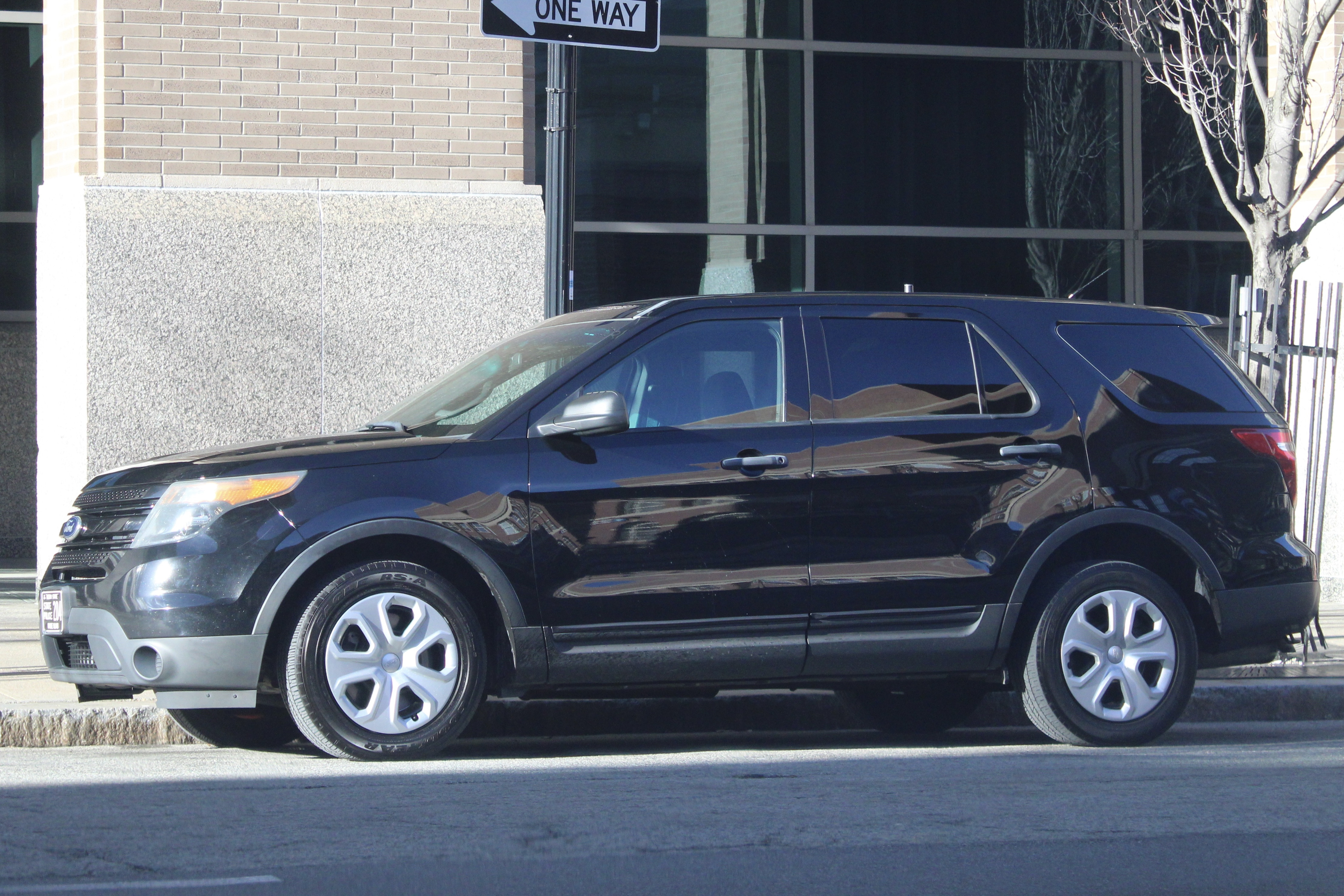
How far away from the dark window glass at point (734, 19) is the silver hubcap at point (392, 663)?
7.84 meters

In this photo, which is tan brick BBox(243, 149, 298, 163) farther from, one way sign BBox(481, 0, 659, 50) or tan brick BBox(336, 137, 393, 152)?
one way sign BBox(481, 0, 659, 50)

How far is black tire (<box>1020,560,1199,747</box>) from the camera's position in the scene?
6691mm

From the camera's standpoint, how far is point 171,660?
5988 mm

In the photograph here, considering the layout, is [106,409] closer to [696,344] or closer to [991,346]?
[696,344]

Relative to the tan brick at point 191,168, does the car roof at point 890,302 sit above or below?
below

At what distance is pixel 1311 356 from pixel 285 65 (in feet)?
20.5

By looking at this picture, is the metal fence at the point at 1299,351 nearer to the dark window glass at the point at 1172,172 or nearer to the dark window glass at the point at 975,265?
the dark window glass at the point at 975,265

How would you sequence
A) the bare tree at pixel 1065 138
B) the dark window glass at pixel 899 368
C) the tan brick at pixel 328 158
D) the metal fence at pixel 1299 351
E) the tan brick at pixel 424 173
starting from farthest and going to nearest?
the bare tree at pixel 1065 138 → the tan brick at pixel 424 173 → the tan brick at pixel 328 158 → the metal fence at pixel 1299 351 → the dark window glass at pixel 899 368

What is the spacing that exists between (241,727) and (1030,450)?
3367 mm

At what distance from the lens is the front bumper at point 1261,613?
690 centimetres

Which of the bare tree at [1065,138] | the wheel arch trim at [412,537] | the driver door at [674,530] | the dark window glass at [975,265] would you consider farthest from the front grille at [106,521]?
the bare tree at [1065,138]

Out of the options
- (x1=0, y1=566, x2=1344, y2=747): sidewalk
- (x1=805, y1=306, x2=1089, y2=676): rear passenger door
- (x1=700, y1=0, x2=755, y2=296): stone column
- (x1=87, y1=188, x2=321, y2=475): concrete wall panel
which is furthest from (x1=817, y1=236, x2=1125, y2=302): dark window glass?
(x1=805, y1=306, x2=1089, y2=676): rear passenger door

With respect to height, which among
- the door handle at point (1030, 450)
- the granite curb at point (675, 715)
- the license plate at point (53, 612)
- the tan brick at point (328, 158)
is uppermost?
the tan brick at point (328, 158)

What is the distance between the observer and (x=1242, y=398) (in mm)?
7086
